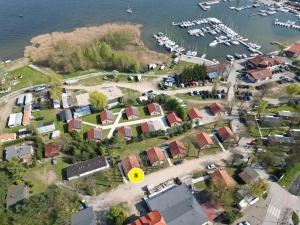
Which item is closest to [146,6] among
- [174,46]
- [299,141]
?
[174,46]

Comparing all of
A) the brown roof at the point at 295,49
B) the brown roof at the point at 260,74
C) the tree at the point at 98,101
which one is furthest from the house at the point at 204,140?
the brown roof at the point at 295,49

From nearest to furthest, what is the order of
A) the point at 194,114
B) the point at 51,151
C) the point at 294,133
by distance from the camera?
the point at 51,151 → the point at 294,133 → the point at 194,114

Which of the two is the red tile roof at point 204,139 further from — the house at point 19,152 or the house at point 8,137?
the house at point 8,137

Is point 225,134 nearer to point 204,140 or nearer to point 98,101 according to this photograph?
point 204,140

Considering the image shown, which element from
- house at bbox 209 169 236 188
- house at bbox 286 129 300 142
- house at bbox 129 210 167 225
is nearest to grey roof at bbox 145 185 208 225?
house at bbox 129 210 167 225

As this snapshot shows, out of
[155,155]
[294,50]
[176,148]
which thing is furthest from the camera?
[294,50]

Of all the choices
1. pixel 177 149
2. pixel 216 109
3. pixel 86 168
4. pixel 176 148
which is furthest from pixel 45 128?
pixel 216 109
